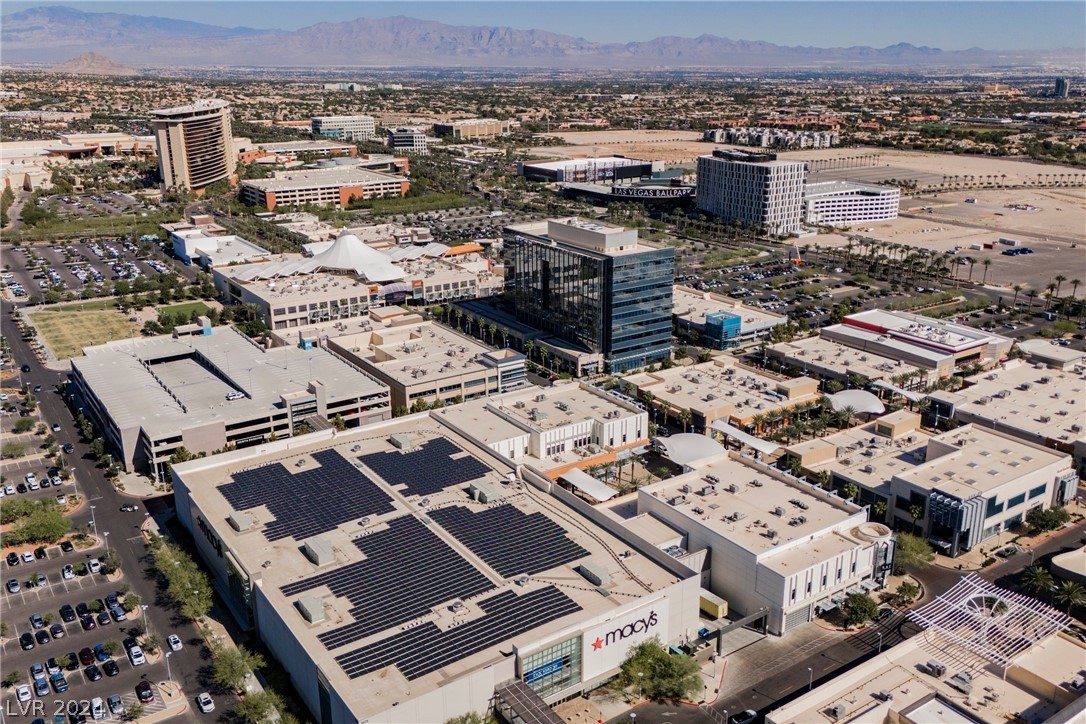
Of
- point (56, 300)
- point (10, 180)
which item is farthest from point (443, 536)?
point (10, 180)

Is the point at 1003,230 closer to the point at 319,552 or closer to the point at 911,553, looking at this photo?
the point at 911,553

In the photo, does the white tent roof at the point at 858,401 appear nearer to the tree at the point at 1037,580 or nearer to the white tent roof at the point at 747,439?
the white tent roof at the point at 747,439

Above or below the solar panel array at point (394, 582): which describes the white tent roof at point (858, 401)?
above

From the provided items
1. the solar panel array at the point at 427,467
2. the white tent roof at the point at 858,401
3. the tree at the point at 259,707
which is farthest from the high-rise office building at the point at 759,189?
the tree at the point at 259,707

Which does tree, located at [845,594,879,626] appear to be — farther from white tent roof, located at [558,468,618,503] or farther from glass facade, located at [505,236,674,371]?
glass facade, located at [505,236,674,371]

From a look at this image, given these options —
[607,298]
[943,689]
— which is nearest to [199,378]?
[607,298]

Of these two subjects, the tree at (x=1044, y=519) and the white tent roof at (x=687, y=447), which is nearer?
the tree at (x=1044, y=519)

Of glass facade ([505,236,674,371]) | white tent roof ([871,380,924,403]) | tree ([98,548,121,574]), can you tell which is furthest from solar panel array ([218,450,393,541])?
white tent roof ([871,380,924,403])
